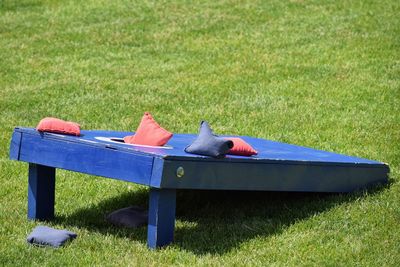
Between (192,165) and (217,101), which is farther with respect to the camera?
(217,101)

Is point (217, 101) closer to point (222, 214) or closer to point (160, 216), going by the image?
point (222, 214)

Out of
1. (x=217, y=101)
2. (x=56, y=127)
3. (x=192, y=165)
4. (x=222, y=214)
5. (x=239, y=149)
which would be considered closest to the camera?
(x=192, y=165)

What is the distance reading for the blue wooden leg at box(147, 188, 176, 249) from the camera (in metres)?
6.09

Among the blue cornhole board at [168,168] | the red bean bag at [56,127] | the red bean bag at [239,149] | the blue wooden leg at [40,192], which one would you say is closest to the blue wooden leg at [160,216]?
the blue cornhole board at [168,168]

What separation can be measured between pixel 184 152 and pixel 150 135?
391 mm

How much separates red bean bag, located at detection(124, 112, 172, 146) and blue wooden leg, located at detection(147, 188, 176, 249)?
55cm

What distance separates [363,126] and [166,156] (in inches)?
176

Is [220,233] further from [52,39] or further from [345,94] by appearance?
[52,39]

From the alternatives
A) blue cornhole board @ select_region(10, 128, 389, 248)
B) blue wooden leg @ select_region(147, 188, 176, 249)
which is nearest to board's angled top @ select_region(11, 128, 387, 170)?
blue cornhole board @ select_region(10, 128, 389, 248)

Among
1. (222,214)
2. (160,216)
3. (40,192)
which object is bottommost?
(222,214)

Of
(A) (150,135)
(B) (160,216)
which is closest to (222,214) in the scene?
(A) (150,135)

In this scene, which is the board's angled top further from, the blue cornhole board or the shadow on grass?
the shadow on grass

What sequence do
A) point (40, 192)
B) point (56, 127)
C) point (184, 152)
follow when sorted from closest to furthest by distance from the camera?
1. point (184, 152)
2. point (56, 127)
3. point (40, 192)

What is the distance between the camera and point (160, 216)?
20.1ft
